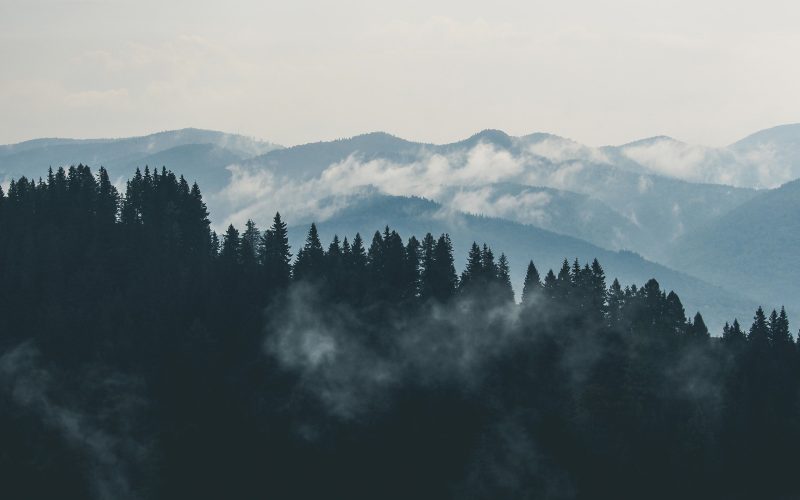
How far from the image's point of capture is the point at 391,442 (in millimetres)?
195875

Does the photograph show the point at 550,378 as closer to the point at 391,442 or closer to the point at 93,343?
the point at 391,442

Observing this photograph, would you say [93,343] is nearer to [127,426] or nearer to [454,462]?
[127,426]

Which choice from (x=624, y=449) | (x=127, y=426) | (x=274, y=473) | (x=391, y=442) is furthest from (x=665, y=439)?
(x=127, y=426)

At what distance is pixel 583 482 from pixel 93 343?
74.5 m

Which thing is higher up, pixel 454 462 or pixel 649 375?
pixel 649 375

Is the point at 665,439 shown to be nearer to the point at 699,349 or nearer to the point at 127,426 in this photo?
the point at 699,349

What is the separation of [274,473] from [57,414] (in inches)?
1282

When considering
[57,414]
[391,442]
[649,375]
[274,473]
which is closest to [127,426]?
[57,414]

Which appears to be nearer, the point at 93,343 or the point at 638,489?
the point at 638,489

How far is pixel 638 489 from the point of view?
18700cm

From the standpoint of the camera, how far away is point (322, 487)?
19162cm

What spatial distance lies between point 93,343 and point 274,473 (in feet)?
110

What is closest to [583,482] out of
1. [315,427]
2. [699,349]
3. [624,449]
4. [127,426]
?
[624,449]

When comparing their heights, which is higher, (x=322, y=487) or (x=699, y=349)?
(x=699, y=349)
